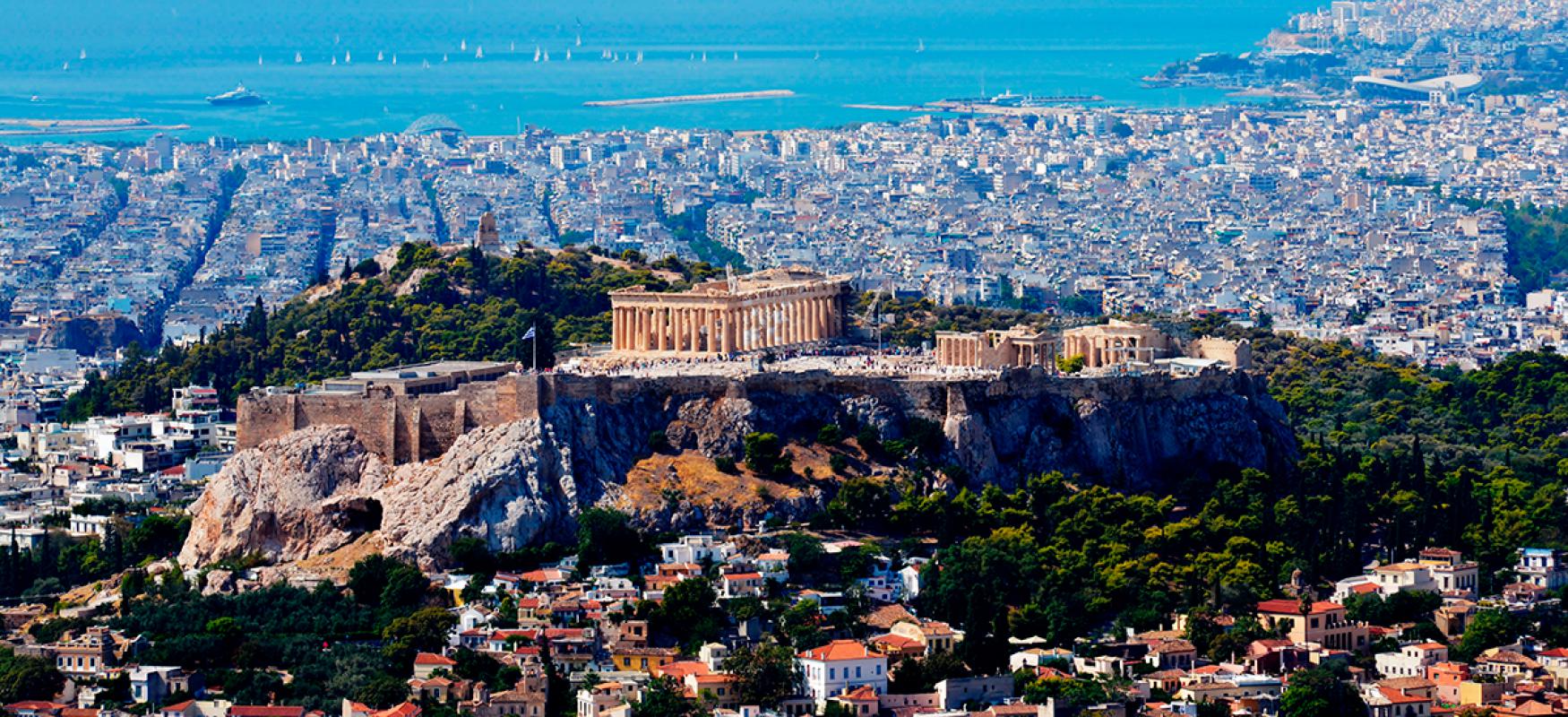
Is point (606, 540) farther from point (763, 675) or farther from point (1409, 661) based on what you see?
point (1409, 661)

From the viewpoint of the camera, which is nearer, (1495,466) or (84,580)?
(84,580)

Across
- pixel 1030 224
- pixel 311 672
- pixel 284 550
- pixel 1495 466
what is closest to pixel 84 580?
pixel 284 550

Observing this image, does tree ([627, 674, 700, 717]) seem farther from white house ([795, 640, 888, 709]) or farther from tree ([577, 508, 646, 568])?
tree ([577, 508, 646, 568])

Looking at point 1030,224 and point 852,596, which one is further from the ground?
point 1030,224

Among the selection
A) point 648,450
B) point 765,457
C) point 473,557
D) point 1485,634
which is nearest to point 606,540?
point 473,557

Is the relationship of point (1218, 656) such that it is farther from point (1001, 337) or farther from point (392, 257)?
point (392, 257)

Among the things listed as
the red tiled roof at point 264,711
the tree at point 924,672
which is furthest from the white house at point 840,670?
the red tiled roof at point 264,711
